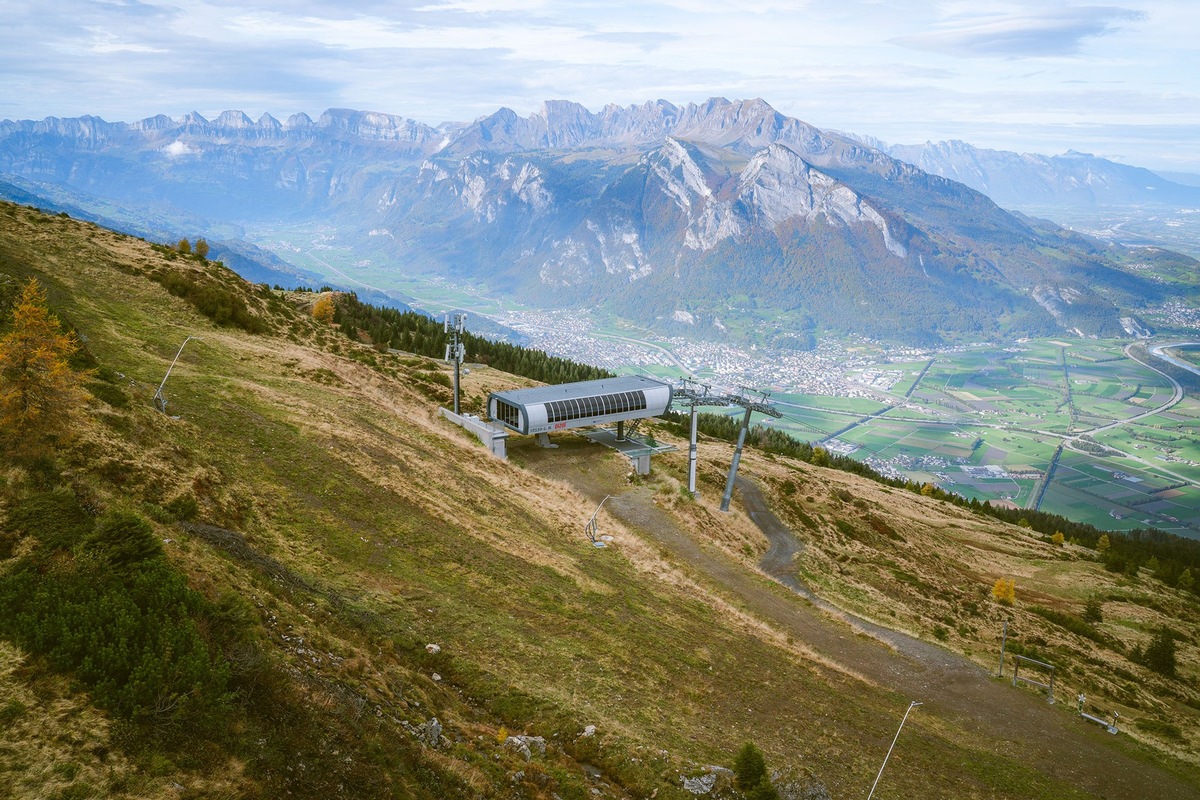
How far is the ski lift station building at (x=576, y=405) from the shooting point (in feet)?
177

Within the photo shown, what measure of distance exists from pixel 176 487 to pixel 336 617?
27.0 feet

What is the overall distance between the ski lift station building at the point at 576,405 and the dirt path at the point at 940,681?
7031mm

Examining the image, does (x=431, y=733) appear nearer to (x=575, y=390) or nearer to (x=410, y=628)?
(x=410, y=628)

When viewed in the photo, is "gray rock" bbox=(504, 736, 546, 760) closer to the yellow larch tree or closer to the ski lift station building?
the yellow larch tree

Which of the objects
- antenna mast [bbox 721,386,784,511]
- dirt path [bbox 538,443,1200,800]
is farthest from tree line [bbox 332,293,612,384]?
dirt path [bbox 538,443,1200,800]

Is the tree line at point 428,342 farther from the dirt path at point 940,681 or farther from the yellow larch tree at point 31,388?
the yellow larch tree at point 31,388

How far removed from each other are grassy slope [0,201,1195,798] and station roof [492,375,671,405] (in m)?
6.56

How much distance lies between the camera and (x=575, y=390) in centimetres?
5766

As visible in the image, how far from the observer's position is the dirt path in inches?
1259

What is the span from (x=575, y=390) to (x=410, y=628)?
3630cm

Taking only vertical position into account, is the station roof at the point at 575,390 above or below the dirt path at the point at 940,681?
above

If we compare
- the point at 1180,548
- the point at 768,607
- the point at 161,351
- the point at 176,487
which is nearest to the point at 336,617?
the point at 176,487

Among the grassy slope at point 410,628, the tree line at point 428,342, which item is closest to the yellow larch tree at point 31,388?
the grassy slope at point 410,628

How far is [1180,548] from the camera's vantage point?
112562 millimetres
